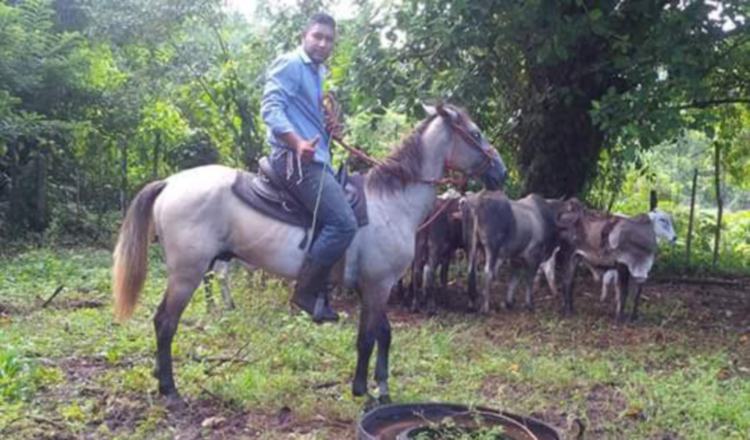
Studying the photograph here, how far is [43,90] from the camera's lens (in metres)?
13.0

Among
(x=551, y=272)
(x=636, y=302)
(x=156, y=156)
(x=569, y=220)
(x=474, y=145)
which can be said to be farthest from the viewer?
(x=156, y=156)

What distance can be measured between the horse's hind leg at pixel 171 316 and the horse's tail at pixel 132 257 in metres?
0.26

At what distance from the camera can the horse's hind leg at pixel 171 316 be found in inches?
204

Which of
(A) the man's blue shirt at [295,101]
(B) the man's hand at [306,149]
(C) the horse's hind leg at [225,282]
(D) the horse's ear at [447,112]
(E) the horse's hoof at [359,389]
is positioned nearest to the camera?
(B) the man's hand at [306,149]

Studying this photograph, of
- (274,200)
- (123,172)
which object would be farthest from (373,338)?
(123,172)

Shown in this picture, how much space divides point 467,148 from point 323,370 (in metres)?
2.07

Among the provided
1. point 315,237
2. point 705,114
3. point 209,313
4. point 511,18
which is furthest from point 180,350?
point 705,114

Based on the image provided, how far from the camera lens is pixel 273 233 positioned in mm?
5207

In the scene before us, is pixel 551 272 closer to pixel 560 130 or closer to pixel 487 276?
pixel 487 276

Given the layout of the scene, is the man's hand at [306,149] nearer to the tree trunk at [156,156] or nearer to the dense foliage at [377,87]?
the dense foliage at [377,87]

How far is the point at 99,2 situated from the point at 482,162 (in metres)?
10.4

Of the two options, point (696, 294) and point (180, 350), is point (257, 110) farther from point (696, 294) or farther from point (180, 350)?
point (696, 294)

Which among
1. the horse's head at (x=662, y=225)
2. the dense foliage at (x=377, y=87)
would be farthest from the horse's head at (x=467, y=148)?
the horse's head at (x=662, y=225)

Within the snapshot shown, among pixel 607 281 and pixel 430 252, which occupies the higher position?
pixel 430 252
